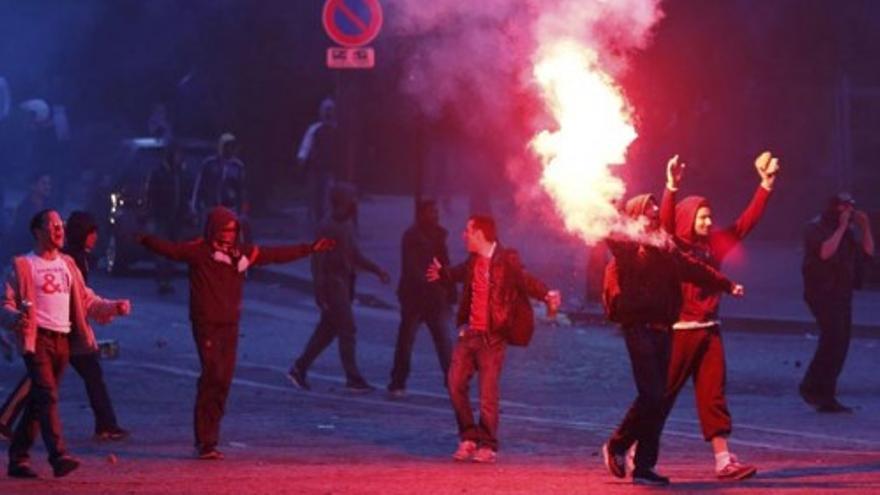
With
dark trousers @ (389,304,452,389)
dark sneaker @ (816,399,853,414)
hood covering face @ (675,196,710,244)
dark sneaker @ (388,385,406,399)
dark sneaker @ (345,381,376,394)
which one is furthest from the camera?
dark sneaker @ (345,381,376,394)

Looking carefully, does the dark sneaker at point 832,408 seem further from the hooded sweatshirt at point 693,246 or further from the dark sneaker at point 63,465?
the dark sneaker at point 63,465

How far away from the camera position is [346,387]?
18.2 metres

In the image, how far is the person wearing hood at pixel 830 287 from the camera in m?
17.1

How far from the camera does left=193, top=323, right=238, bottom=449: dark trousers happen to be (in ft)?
45.1

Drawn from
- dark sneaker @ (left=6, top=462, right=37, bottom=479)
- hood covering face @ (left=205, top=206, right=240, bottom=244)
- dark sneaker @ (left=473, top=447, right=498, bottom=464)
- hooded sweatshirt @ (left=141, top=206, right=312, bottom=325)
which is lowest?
dark sneaker @ (left=6, top=462, right=37, bottom=479)

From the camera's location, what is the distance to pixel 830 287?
56.5 ft

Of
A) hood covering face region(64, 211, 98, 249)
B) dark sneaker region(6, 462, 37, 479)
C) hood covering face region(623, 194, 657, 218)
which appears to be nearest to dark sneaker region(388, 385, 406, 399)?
hood covering face region(64, 211, 98, 249)

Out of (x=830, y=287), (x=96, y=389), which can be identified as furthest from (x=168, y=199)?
(x=96, y=389)

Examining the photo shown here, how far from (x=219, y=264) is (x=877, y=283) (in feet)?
46.3

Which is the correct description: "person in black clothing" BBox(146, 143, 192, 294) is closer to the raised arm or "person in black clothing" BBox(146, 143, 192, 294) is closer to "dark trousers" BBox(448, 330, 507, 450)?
the raised arm

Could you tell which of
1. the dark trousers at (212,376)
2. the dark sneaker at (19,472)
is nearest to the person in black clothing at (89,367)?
the dark trousers at (212,376)

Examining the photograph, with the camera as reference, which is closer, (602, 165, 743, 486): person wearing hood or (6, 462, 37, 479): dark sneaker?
(602, 165, 743, 486): person wearing hood

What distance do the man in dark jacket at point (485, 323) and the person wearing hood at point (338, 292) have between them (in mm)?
3772

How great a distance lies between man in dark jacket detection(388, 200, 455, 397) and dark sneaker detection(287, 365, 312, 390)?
2.59 ft
